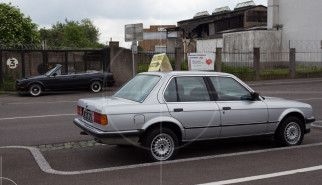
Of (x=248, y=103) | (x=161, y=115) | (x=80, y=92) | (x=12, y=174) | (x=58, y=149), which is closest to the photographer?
(x=12, y=174)

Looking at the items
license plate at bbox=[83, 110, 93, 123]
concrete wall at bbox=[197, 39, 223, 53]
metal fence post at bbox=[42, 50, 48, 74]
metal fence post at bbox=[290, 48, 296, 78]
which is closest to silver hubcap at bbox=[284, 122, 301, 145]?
license plate at bbox=[83, 110, 93, 123]

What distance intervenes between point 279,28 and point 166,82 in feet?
106

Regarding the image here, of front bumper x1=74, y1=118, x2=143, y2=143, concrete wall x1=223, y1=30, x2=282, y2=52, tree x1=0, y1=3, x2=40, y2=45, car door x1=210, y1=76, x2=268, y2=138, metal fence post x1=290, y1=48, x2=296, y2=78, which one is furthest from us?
tree x1=0, y1=3, x2=40, y2=45

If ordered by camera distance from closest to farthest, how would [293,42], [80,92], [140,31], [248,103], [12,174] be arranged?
[12,174]
[248,103]
[140,31]
[80,92]
[293,42]

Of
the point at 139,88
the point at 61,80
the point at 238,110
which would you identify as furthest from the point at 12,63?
the point at 238,110

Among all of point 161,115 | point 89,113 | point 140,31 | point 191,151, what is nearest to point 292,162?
point 191,151

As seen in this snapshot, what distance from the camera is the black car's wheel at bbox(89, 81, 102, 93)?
19.4 m

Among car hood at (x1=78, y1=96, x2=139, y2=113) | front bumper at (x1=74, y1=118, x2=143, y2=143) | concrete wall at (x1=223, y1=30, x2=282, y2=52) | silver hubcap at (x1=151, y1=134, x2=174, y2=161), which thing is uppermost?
concrete wall at (x1=223, y1=30, x2=282, y2=52)

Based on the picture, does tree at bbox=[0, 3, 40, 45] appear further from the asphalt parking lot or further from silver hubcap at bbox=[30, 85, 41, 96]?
the asphalt parking lot

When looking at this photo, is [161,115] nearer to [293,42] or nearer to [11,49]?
[11,49]

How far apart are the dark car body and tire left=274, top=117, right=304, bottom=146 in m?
13.5

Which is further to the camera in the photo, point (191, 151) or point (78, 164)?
point (191, 151)

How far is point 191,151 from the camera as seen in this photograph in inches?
269

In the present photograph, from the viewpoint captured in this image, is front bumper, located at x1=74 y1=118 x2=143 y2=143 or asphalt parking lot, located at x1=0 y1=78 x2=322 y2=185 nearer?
asphalt parking lot, located at x1=0 y1=78 x2=322 y2=185
